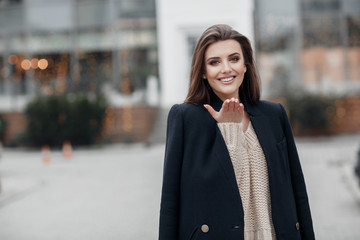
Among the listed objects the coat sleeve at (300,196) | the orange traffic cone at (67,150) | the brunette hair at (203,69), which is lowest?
the orange traffic cone at (67,150)

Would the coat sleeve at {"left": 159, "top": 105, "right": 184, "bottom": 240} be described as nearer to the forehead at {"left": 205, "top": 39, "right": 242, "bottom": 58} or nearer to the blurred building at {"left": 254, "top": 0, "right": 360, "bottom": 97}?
the forehead at {"left": 205, "top": 39, "right": 242, "bottom": 58}

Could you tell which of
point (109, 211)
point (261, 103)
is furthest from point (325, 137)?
point (261, 103)

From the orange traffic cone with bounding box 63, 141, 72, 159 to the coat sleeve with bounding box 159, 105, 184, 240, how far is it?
44.4 ft

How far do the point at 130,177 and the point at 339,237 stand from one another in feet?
19.1

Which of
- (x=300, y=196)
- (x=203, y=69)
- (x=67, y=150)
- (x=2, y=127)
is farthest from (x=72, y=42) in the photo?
(x=300, y=196)

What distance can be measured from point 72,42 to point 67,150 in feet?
25.1

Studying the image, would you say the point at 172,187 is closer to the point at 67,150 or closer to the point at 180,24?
the point at 67,150

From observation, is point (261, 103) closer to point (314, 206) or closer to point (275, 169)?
point (275, 169)

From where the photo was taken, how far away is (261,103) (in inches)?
97.6

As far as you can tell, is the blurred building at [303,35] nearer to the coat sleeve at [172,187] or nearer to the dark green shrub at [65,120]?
the dark green shrub at [65,120]

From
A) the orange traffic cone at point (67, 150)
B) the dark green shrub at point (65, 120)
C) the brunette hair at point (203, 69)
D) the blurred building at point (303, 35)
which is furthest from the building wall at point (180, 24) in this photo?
the brunette hair at point (203, 69)

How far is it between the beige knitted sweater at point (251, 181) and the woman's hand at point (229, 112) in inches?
1.2

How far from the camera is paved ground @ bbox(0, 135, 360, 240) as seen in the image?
625cm

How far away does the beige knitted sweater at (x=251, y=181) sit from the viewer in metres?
2.26
